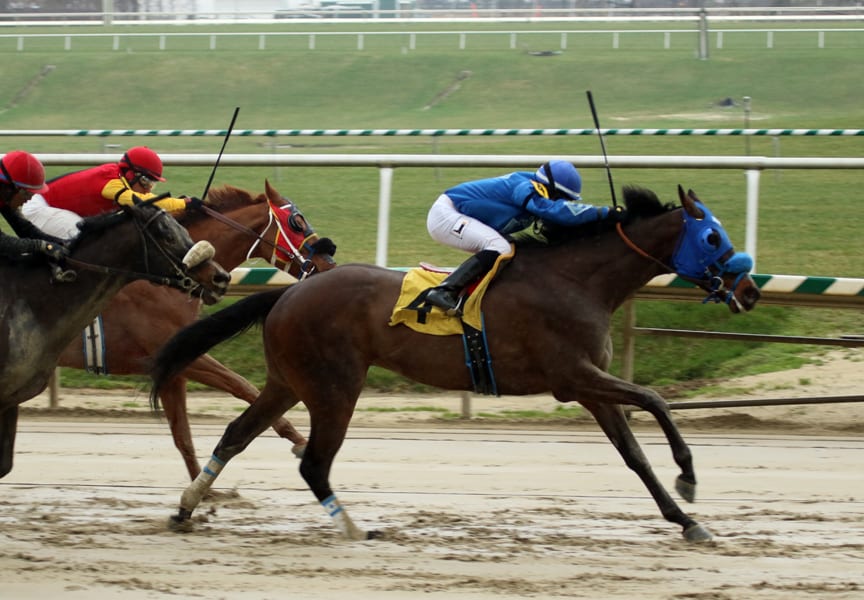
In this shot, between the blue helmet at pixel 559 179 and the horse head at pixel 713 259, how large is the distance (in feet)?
1.70

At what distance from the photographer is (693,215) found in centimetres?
592

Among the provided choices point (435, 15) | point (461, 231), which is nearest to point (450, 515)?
point (461, 231)

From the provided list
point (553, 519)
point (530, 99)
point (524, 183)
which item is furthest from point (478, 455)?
point (530, 99)

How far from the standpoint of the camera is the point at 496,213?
6270 mm

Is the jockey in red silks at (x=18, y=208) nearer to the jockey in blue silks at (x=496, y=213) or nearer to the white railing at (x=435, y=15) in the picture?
the jockey in blue silks at (x=496, y=213)

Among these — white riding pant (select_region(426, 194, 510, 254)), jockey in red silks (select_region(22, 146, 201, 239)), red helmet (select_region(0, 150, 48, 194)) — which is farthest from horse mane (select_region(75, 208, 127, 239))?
white riding pant (select_region(426, 194, 510, 254))

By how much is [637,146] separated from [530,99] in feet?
25.8

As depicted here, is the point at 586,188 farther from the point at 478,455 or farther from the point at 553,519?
the point at 553,519

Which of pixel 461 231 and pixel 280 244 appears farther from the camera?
pixel 280 244

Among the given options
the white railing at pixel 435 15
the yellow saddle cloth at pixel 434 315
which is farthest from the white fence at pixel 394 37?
the yellow saddle cloth at pixel 434 315

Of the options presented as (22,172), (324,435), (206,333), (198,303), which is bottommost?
(324,435)

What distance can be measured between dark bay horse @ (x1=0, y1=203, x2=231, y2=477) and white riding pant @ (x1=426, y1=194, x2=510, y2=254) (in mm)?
1154

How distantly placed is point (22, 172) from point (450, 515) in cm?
248

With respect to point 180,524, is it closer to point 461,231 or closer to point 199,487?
point 199,487
